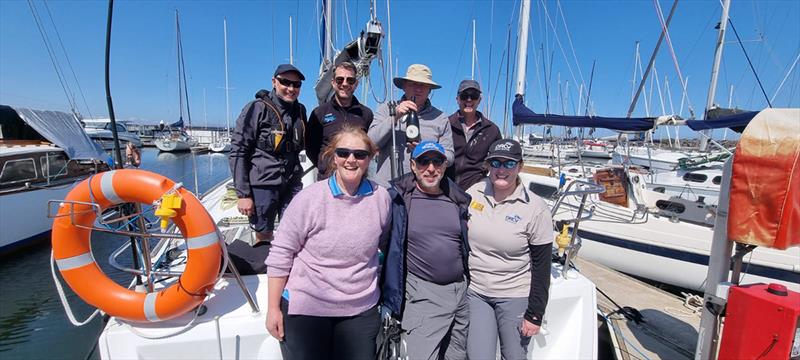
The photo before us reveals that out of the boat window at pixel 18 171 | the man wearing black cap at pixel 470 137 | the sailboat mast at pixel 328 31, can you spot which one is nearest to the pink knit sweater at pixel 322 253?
the man wearing black cap at pixel 470 137

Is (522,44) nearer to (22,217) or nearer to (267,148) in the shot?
(267,148)

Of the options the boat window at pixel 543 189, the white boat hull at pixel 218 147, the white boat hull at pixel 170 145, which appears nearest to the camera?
the boat window at pixel 543 189

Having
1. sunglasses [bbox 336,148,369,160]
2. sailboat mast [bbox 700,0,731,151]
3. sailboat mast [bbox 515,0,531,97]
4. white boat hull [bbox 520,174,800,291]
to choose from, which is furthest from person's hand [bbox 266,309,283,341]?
sailboat mast [bbox 700,0,731,151]

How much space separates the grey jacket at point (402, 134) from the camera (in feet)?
9.13

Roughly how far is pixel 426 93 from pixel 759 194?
2345 millimetres

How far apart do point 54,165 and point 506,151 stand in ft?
47.9

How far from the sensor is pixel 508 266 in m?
2.26

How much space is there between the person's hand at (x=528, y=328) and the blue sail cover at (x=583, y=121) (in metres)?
4.23

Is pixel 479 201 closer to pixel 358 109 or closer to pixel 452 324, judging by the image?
pixel 452 324

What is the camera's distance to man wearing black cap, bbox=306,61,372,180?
117 inches

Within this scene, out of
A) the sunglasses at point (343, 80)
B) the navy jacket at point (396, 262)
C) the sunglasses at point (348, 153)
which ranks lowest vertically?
the navy jacket at point (396, 262)

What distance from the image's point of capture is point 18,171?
31.2ft

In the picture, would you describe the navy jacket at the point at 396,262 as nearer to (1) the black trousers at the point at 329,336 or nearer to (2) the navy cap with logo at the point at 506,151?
(1) the black trousers at the point at 329,336

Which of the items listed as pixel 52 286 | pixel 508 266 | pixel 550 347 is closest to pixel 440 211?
pixel 508 266
